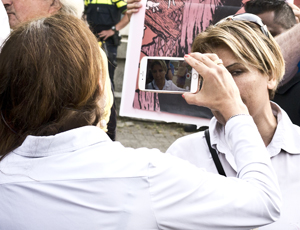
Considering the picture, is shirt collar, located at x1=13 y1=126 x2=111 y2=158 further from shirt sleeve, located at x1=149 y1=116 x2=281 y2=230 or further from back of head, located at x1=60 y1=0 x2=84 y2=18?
back of head, located at x1=60 y1=0 x2=84 y2=18

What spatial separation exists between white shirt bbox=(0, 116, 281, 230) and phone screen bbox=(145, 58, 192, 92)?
22.8 inches

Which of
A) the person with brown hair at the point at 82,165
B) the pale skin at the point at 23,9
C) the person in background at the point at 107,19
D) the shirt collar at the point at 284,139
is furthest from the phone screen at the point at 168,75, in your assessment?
the person in background at the point at 107,19

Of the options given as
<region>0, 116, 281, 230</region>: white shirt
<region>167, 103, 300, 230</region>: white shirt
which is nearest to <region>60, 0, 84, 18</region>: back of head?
<region>167, 103, 300, 230</region>: white shirt

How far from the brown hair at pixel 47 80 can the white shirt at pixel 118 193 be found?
0.11 metres

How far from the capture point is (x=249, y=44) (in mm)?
1762

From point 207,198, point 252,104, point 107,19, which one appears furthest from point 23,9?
point 107,19

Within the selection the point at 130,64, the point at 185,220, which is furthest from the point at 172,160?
the point at 130,64

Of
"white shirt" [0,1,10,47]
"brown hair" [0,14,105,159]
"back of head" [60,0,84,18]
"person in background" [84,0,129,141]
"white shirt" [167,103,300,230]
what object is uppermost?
"brown hair" [0,14,105,159]

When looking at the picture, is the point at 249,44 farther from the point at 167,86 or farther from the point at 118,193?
the point at 118,193

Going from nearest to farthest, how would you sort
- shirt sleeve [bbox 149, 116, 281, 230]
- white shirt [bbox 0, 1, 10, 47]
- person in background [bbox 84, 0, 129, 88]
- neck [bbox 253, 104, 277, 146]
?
shirt sleeve [bbox 149, 116, 281, 230], neck [bbox 253, 104, 277, 146], white shirt [bbox 0, 1, 10, 47], person in background [bbox 84, 0, 129, 88]

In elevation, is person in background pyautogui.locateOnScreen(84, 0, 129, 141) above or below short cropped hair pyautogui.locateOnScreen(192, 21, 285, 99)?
below

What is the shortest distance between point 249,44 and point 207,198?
1.01 metres

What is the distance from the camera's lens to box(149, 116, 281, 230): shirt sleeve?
969 millimetres

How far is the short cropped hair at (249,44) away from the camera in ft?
5.70
